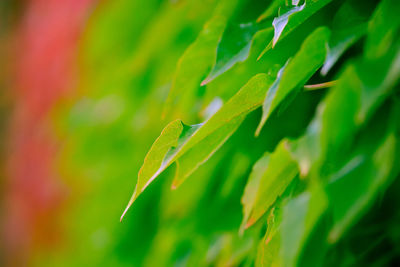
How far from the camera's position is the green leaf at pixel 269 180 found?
0.33 meters

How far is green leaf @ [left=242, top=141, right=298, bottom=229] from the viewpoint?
328mm

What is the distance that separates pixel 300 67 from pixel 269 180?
0.08m

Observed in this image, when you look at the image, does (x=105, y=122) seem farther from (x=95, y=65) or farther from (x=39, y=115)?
(x=39, y=115)

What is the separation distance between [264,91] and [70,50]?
73.4 inches

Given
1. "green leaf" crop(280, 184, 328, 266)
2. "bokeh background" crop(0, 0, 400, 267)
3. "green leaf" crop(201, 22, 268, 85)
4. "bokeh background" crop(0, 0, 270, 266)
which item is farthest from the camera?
"bokeh background" crop(0, 0, 270, 266)

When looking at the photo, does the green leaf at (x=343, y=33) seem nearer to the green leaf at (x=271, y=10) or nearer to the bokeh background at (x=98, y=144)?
the green leaf at (x=271, y=10)

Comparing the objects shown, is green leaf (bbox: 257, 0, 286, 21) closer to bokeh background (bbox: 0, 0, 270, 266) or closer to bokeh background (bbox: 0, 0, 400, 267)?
bokeh background (bbox: 0, 0, 400, 267)

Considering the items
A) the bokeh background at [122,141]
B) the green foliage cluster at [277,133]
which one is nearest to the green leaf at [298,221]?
the green foliage cluster at [277,133]

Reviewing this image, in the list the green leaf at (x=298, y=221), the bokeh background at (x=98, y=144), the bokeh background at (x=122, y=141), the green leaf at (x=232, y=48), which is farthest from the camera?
the bokeh background at (x=98, y=144)

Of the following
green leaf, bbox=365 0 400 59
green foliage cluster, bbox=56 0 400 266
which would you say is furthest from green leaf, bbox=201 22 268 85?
green leaf, bbox=365 0 400 59

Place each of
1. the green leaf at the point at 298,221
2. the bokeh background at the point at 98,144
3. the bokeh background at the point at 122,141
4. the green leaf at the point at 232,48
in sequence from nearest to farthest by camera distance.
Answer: the green leaf at the point at 298,221 < the green leaf at the point at 232,48 < the bokeh background at the point at 122,141 < the bokeh background at the point at 98,144

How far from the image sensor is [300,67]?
0.31 m

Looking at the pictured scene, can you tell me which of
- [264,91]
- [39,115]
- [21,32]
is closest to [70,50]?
[39,115]

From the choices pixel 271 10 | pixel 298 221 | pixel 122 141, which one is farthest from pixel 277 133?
pixel 122 141
